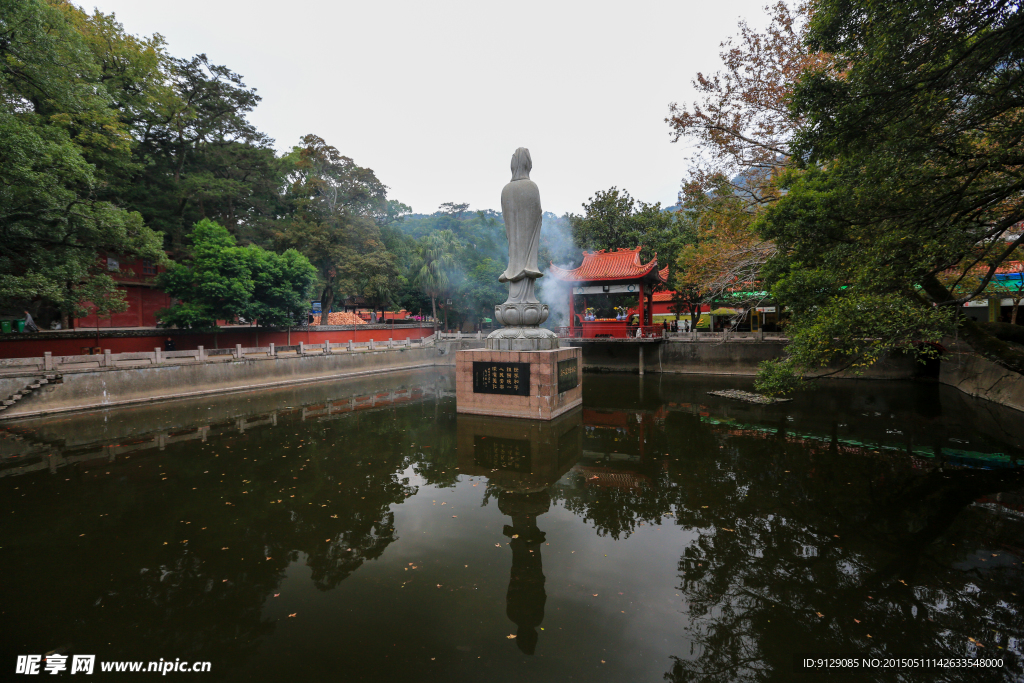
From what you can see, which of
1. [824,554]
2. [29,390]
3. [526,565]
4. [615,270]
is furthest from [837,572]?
[29,390]

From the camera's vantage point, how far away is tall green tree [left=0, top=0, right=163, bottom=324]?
11.0m

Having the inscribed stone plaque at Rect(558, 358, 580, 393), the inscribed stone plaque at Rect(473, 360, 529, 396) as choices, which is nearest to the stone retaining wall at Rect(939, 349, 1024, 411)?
the inscribed stone plaque at Rect(558, 358, 580, 393)

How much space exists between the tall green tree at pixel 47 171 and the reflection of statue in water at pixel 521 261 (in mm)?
12854

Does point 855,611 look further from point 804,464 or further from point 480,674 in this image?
point 804,464

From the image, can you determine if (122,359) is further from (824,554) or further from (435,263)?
(435,263)

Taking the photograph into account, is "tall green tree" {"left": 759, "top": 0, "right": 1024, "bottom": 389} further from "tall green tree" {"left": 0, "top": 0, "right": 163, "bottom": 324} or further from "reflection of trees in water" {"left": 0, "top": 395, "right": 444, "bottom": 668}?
"tall green tree" {"left": 0, "top": 0, "right": 163, "bottom": 324}

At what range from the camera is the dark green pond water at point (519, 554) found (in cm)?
284

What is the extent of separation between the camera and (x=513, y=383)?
9.55m

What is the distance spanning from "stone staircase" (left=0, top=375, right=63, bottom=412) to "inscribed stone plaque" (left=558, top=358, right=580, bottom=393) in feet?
47.2

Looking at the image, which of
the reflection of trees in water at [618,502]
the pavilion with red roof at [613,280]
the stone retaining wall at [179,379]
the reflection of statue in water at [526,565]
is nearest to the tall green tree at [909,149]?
the reflection of trees in water at [618,502]

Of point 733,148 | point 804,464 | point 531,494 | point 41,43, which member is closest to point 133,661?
point 531,494

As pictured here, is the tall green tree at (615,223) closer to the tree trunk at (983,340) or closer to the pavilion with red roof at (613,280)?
the pavilion with red roof at (613,280)

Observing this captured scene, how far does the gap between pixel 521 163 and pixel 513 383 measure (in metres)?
5.42

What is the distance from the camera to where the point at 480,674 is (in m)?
2.63
